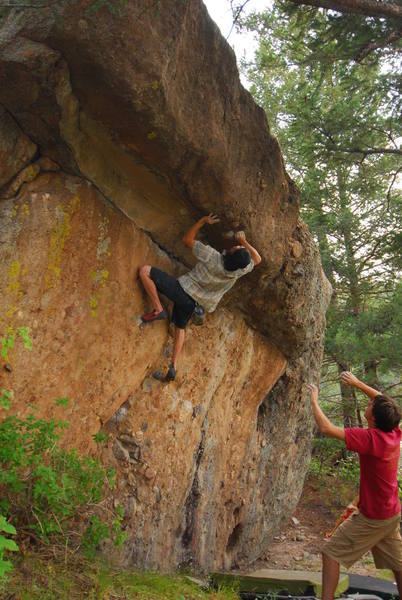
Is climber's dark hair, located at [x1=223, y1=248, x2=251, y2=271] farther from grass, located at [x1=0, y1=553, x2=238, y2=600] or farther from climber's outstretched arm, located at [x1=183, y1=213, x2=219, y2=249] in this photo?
grass, located at [x1=0, y1=553, x2=238, y2=600]

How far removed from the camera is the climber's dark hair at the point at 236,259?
5.54 metres

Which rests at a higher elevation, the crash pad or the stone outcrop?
the stone outcrop

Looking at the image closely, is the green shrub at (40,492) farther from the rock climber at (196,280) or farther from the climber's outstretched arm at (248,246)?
the climber's outstretched arm at (248,246)

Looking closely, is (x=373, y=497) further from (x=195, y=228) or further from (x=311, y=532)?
(x=311, y=532)

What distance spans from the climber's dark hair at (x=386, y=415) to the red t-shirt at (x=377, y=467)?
6cm

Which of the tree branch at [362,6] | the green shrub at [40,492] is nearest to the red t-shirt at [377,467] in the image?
the green shrub at [40,492]

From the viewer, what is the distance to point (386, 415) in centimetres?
426

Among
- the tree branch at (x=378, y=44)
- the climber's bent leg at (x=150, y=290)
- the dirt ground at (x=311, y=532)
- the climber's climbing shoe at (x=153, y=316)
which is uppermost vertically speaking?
the tree branch at (x=378, y=44)

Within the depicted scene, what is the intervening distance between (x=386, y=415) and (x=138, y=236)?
3074 millimetres

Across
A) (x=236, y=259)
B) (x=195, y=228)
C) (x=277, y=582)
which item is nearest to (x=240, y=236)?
(x=236, y=259)

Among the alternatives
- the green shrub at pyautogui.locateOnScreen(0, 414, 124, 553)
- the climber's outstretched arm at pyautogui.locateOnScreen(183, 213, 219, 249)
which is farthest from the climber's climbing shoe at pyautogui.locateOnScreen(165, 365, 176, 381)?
the green shrub at pyautogui.locateOnScreen(0, 414, 124, 553)

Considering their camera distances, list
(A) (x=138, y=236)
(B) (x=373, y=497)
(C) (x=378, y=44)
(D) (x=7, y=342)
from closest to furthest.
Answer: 1. (D) (x=7, y=342)
2. (B) (x=373, y=497)
3. (A) (x=138, y=236)
4. (C) (x=378, y=44)

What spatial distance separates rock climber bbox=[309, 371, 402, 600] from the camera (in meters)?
4.25

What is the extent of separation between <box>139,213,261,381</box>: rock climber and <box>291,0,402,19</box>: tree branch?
253 cm
